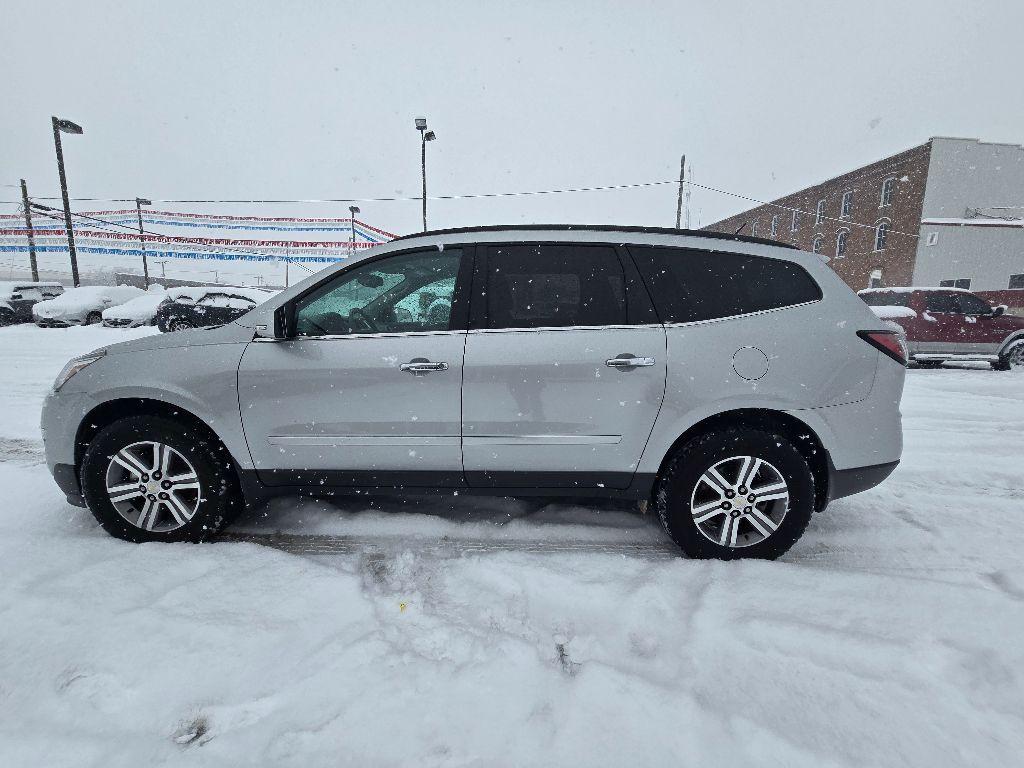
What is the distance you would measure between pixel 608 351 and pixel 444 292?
0.91 metres

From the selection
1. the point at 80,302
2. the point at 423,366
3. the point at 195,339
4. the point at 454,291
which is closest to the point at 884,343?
the point at 454,291

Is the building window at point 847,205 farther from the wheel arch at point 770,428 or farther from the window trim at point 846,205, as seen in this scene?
the wheel arch at point 770,428

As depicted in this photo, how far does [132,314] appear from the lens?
53.0 ft

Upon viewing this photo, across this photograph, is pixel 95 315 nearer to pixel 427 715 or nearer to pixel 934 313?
pixel 427 715

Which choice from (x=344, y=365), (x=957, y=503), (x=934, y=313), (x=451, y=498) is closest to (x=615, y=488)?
(x=451, y=498)

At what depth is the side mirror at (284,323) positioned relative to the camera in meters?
2.54

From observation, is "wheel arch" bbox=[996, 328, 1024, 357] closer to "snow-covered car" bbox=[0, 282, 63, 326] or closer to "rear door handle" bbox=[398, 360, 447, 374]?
"rear door handle" bbox=[398, 360, 447, 374]

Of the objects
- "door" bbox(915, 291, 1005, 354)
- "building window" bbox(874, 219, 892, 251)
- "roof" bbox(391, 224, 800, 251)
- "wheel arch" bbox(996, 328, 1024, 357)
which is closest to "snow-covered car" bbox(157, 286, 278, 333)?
"roof" bbox(391, 224, 800, 251)

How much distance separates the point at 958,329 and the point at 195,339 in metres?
12.4

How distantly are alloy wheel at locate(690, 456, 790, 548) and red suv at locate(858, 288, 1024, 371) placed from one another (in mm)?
9534

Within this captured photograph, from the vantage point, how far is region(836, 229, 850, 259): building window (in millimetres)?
28734

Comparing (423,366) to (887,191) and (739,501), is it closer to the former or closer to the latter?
(739,501)

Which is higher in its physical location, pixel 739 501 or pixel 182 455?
pixel 182 455

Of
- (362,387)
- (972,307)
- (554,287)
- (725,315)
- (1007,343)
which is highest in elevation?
(554,287)
